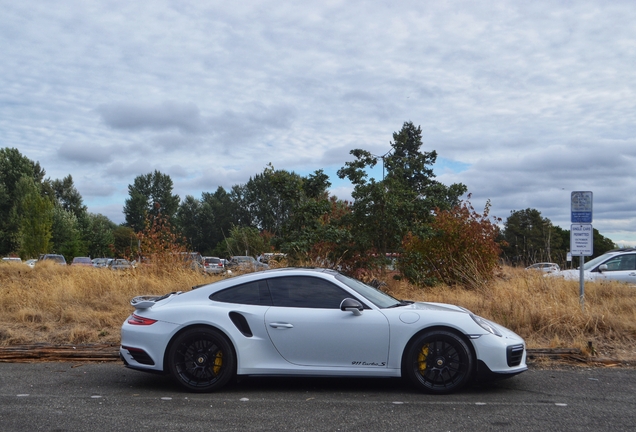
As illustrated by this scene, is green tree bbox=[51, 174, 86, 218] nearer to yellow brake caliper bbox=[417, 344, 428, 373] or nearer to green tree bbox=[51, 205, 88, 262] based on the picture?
green tree bbox=[51, 205, 88, 262]

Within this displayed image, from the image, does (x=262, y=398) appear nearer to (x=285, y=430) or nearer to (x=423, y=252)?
(x=285, y=430)

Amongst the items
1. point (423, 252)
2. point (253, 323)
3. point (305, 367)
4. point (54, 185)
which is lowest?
point (305, 367)

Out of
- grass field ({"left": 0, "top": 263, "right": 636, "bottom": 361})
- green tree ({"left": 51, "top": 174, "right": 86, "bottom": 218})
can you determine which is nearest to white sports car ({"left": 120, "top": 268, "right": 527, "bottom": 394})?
grass field ({"left": 0, "top": 263, "right": 636, "bottom": 361})

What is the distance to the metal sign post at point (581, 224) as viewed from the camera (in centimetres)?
1066

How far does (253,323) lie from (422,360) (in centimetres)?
177

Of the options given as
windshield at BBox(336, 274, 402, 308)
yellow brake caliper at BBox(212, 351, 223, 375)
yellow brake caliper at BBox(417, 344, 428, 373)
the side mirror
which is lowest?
yellow brake caliper at BBox(212, 351, 223, 375)

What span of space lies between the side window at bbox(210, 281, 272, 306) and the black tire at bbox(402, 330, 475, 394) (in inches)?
63.6

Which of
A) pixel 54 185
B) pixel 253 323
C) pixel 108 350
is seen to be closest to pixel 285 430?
pixel 253 323

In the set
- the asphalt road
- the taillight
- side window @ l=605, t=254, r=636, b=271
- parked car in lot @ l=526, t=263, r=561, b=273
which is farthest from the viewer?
side window @ l=605, t=254, r=636, b=271

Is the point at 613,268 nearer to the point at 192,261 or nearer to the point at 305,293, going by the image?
the point at 192,261

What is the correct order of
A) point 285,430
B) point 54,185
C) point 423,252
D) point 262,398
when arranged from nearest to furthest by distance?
1. point 285,430
2. point 262,398
3. point 423,252
4. point 54,185

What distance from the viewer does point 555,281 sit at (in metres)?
12.5

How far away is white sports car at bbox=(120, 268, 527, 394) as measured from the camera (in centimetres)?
630

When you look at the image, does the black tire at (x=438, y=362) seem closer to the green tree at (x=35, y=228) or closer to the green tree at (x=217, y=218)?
the green tree at (x=35, y=228)
